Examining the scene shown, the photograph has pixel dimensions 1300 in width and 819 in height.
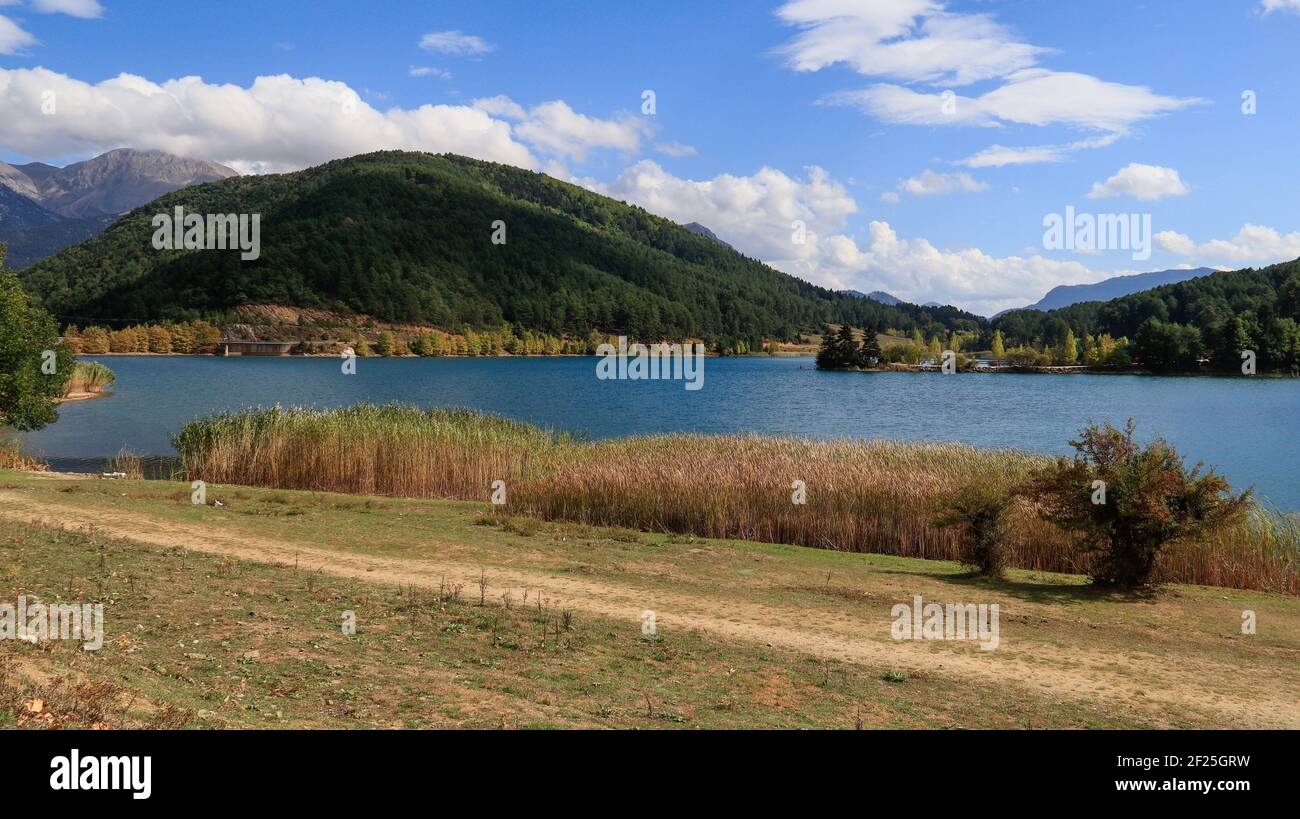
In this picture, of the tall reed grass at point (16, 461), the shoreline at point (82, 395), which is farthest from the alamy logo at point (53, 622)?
the shoreline at point (82, 395)

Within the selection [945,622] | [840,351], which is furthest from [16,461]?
[840,351]

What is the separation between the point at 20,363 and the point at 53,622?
27.7 meters

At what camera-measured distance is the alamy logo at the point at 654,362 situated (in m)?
122

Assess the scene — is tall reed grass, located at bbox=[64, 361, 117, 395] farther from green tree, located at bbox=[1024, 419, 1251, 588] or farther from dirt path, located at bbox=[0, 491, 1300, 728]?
green tree, located at bbox=[1024, 419, 1251, 588]

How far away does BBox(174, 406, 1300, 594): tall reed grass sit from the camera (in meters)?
17.6

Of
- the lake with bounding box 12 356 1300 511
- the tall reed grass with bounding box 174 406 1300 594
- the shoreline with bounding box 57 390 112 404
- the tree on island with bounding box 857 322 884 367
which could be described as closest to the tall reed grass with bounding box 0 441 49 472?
the lake with bounding box 12 356 1300 511

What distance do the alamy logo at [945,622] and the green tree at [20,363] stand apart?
31.9 meters

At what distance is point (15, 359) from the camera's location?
30.5 meters

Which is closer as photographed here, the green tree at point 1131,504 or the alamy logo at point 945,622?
the alamy logo at point 945,622

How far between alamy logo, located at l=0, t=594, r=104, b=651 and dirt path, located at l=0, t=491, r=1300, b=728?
13.1 ft

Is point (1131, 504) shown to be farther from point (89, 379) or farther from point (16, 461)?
point (89, 379)

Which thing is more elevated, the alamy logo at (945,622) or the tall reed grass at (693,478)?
the tall reed grass at (693,478)
